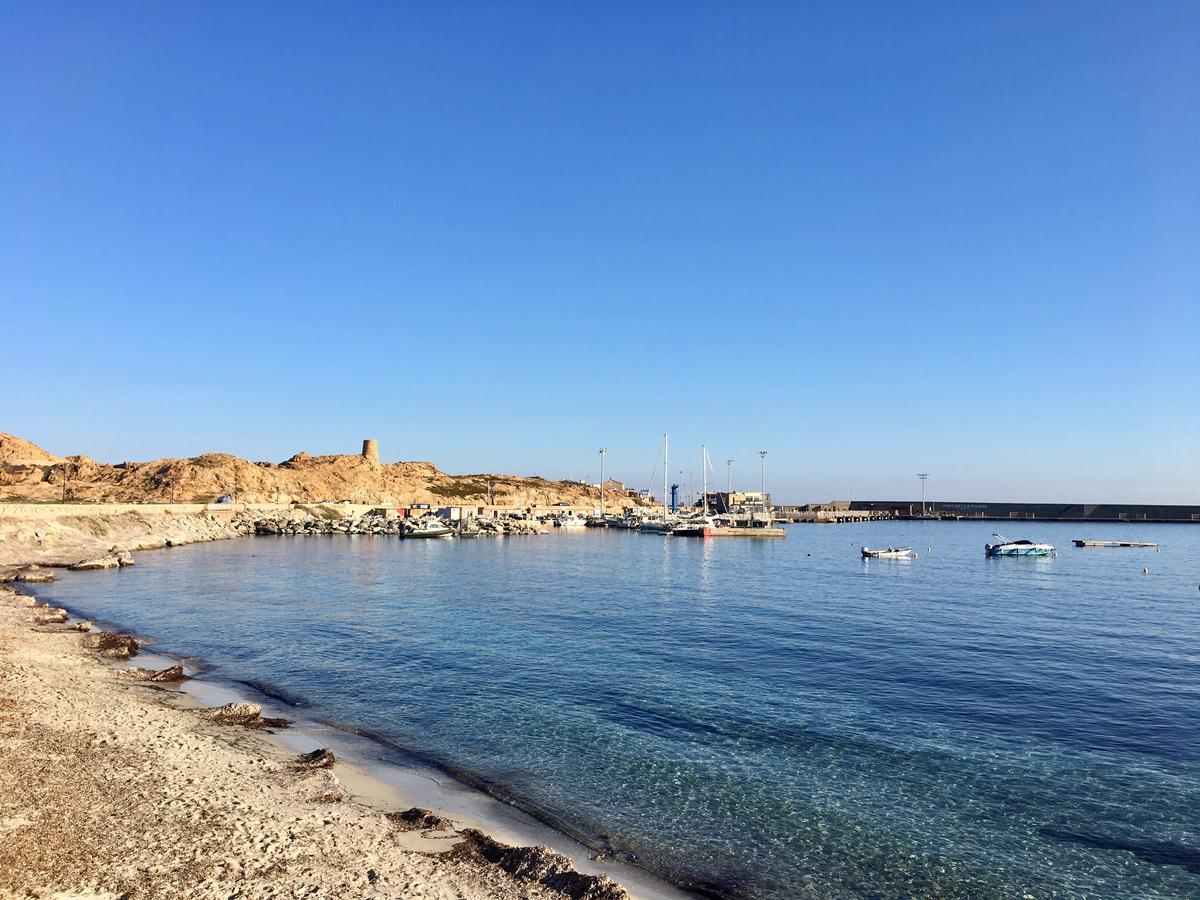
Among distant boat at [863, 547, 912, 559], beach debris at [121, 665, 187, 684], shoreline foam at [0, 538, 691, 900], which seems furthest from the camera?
distant boat at [863, 547, 912, 559]

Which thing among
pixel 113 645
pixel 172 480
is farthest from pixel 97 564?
pixel 172 480

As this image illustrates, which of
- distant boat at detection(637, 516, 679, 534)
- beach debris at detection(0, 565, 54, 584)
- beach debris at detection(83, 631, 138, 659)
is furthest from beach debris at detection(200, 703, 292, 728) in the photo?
distant boat at detection(637, 516, 679, 534)

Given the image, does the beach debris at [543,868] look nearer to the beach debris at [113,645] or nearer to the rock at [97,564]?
the beach debris at [113,645]

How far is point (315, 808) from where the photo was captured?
12.6 metres

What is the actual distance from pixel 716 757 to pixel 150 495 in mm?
135044

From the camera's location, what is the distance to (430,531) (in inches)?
4168

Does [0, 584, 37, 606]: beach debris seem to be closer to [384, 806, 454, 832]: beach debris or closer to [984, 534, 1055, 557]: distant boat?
[384, 806, 454, 832]: beach debris

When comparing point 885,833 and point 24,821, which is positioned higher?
point 24,821

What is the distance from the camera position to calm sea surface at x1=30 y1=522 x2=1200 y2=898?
12.5 m

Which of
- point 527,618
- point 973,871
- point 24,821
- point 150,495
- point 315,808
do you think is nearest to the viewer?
point 24,821

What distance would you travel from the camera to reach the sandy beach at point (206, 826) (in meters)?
9.67

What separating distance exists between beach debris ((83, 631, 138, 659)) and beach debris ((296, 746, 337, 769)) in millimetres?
14120

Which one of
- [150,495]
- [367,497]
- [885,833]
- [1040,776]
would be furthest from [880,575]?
[367,497]

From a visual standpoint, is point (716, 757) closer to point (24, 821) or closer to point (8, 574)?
point (24, 821)
